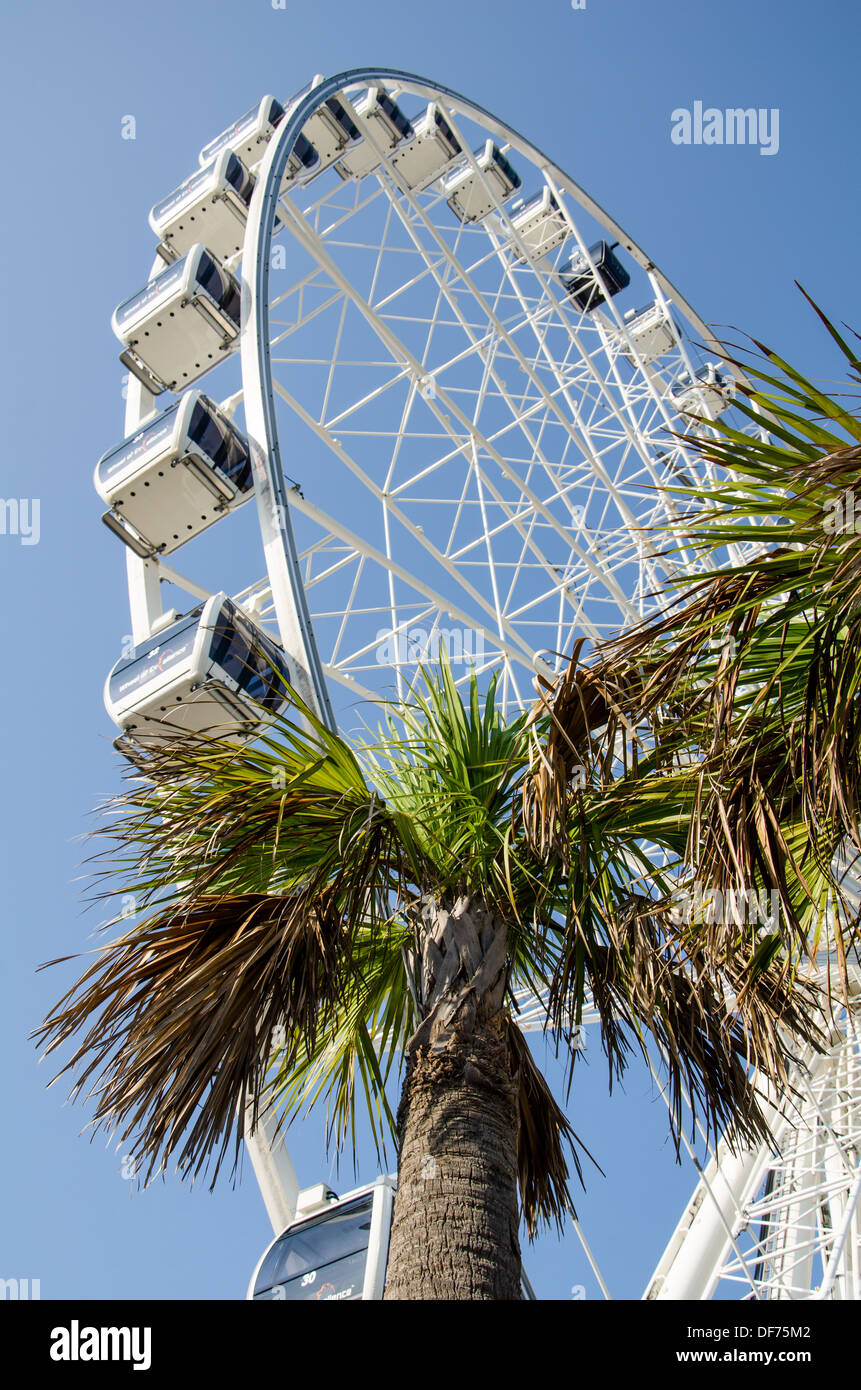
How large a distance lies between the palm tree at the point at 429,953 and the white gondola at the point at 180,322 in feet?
27.3

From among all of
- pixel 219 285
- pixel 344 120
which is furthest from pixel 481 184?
pixel 219 285

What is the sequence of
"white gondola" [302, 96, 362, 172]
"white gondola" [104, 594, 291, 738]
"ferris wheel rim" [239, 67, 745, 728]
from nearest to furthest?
"ferris wheel rim" [239, 67, 745, 728] → "white gondola" [104, 594, 291, 738] → "white gondola" [302, 96, 362, 172]

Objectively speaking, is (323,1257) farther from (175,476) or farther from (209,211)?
(209,211)

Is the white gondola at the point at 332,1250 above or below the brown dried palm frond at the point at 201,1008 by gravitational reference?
below

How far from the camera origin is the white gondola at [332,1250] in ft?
28.8

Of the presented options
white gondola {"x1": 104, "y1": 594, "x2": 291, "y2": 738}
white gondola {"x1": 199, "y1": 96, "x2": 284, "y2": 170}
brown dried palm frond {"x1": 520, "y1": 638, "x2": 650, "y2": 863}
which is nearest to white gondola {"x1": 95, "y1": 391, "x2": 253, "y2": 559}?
white gondola {"x1": 104, "y1": 594, "x2": 291, "y2": 738}

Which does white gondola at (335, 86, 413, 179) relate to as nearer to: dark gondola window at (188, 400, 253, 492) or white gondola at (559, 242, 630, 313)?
white gondola at (559, 242, 630, 313)

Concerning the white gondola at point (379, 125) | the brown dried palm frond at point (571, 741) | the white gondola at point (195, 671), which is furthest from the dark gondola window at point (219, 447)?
the white gondola at point (379, 125)

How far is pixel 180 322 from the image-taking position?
12547mm

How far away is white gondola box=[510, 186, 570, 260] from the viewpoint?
73.2 ft

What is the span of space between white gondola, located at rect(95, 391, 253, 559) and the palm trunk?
708cm

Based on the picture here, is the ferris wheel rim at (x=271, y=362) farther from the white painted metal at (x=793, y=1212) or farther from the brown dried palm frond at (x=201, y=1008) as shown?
the white painted metal at (x=793, y=1212)

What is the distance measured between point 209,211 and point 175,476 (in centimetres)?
465
